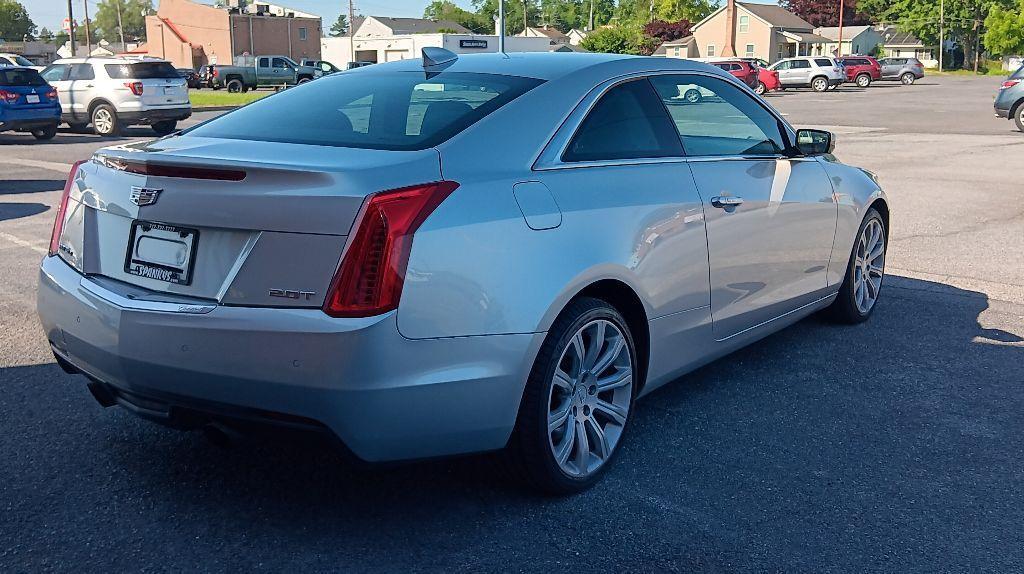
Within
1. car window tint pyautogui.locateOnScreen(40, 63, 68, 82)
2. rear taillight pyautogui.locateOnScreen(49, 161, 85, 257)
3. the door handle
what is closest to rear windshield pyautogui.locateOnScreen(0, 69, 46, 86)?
car window tint pyautogui.locateOnScreen(40, 63, 68, 82)

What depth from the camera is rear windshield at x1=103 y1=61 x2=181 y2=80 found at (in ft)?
73.4

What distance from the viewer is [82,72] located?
75.8ft

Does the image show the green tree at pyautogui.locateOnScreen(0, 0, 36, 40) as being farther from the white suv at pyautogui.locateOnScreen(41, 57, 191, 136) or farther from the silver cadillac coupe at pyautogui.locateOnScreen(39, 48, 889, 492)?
the silver cadillac coupe at pyautogui.locateOnScreen(39, 48, 889, 492)

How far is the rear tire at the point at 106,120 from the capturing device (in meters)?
22.5

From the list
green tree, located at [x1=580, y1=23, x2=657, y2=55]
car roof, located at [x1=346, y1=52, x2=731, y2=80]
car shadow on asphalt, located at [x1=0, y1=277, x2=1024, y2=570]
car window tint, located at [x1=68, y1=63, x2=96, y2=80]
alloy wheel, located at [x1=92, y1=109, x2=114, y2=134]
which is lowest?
car shadow on asphalt, located at [x1=0, y1=277, x2=1024, y2=570]

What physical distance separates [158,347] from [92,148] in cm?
1818

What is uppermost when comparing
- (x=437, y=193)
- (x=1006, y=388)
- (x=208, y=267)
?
(x=437, y=193)

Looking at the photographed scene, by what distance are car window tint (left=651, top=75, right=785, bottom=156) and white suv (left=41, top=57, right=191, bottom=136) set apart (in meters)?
19.6

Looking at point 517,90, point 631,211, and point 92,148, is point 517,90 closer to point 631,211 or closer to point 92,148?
point 631,211

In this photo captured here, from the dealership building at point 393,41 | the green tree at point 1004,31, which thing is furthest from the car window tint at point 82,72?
the green tree at point 1004,31

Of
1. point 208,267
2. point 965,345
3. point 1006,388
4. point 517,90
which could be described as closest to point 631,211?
point 517,90

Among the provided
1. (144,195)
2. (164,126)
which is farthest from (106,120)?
(144,195)

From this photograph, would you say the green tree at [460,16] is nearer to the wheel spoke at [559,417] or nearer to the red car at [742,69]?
the red car at [742,69]

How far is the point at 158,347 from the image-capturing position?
10.6 feet
